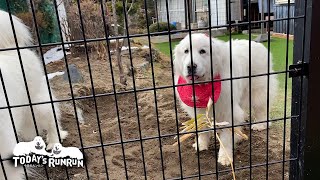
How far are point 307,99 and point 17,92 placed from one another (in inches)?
65.6

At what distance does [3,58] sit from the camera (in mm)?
2100

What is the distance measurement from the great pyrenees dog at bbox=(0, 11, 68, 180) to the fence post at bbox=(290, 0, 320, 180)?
1393mm

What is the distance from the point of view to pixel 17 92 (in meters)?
1.98

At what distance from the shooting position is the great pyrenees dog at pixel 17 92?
1.68 m

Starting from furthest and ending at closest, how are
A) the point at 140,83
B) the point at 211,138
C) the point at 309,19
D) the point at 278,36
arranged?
the point at 278,36, the point at 140,83, the point at 211,138, the point at 309,19

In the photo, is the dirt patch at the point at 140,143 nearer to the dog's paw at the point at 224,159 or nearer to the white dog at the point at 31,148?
the dog's paw at the point at 224,159

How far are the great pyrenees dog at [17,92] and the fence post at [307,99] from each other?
139cm

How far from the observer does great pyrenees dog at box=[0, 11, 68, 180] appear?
1.68m

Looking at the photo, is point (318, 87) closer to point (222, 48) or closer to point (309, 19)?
point (309, 19)

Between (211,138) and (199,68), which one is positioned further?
(211,138)

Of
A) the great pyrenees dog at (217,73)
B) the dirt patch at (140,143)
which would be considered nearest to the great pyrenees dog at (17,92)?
the dirt patch at (140,143)

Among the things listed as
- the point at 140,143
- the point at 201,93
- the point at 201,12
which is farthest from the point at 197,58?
the point at 201,12

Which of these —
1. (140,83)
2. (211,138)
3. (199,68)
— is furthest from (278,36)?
(199,68)

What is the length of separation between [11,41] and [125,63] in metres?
3.86
